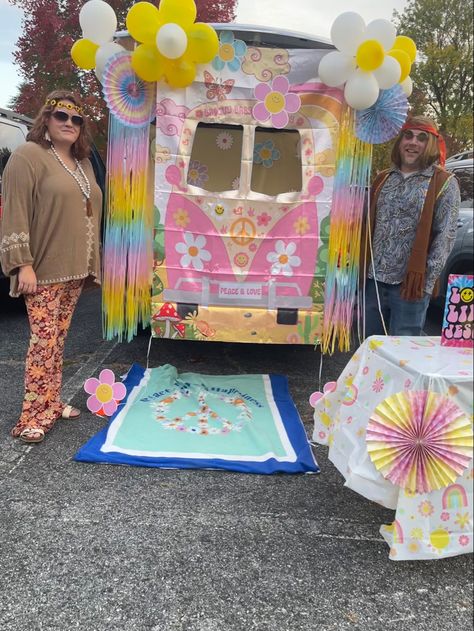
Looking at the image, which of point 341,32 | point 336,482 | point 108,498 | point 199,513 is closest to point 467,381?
point 336,482

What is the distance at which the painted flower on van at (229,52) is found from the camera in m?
3.14

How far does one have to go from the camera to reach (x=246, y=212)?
3.39m

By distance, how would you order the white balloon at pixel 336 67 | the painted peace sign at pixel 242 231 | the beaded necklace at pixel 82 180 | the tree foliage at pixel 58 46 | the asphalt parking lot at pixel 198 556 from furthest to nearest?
the tree foliage at pixel 58 46
the painted peace sign at pixel 242 231
the white balloon at pixel 336 67
the beaded necklace at pixel 82 180
the asphalt parking lot at pixel 198 556

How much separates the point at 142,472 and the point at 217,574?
831mm

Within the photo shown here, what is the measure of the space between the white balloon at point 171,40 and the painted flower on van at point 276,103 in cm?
54

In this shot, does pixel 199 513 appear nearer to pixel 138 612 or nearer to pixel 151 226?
pixel 138 612

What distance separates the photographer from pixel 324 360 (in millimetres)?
4637

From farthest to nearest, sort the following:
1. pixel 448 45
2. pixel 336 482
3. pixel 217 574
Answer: pixel 448 45 < pixel 336 482 < pixel 217 574

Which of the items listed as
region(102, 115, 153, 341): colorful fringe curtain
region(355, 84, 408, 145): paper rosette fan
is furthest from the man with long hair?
region(102, 115, 153, 341): colorful fringe curtain

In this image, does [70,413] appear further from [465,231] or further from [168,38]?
[465,231]

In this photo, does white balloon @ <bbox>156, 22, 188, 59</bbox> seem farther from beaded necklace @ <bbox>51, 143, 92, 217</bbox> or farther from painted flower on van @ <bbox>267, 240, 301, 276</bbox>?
painted flower on van @ <bbox>267, 240, 301, 276</bbox>

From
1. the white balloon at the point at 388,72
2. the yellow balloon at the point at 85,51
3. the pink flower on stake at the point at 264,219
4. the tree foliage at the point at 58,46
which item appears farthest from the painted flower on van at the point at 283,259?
the tree foliage at the point at 58,46

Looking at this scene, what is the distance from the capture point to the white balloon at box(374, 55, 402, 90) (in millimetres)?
2936

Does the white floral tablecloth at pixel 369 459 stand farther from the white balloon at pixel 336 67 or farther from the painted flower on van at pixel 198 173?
the painted flower on van at pixel 198 173
